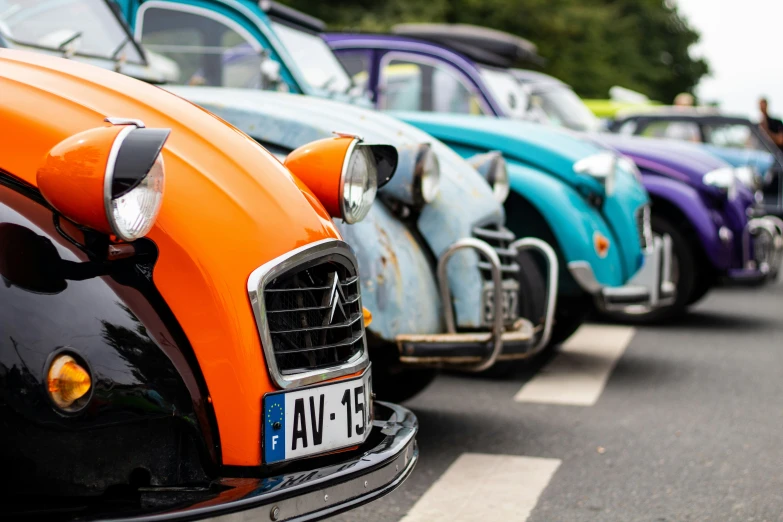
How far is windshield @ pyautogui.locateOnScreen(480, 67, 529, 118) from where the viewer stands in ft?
25.6

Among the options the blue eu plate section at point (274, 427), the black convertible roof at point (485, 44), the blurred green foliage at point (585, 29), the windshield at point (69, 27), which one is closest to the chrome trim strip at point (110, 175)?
the blue eu plate section at point (274, 427)

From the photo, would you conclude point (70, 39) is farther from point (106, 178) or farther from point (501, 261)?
point (106, 178)

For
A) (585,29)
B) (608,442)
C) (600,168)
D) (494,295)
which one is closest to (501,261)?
(494,295)

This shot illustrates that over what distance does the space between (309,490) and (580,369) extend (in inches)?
172

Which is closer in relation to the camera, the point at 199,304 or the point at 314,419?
the point at 199,304

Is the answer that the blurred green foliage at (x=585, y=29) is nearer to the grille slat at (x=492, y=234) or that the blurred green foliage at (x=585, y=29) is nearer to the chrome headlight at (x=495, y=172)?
the chrome headlight at (x=495, y=172)

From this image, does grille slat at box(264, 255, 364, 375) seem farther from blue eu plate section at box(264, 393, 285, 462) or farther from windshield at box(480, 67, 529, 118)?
windshield at box(480, 67, 529, 118)

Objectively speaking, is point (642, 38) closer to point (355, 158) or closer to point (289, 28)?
point (289, 28)

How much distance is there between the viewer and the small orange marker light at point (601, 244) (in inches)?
231

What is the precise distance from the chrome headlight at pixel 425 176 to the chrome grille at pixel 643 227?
2.57 m

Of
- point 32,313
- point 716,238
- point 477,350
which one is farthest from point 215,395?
point 716,238

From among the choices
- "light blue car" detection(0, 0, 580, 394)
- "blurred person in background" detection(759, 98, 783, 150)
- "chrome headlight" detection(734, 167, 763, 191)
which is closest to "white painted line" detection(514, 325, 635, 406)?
"light blue car" detection(0, 0, 580, 394)

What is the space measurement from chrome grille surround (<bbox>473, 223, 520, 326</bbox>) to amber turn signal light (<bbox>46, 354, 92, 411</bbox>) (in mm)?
2260

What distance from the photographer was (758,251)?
8.33 m
